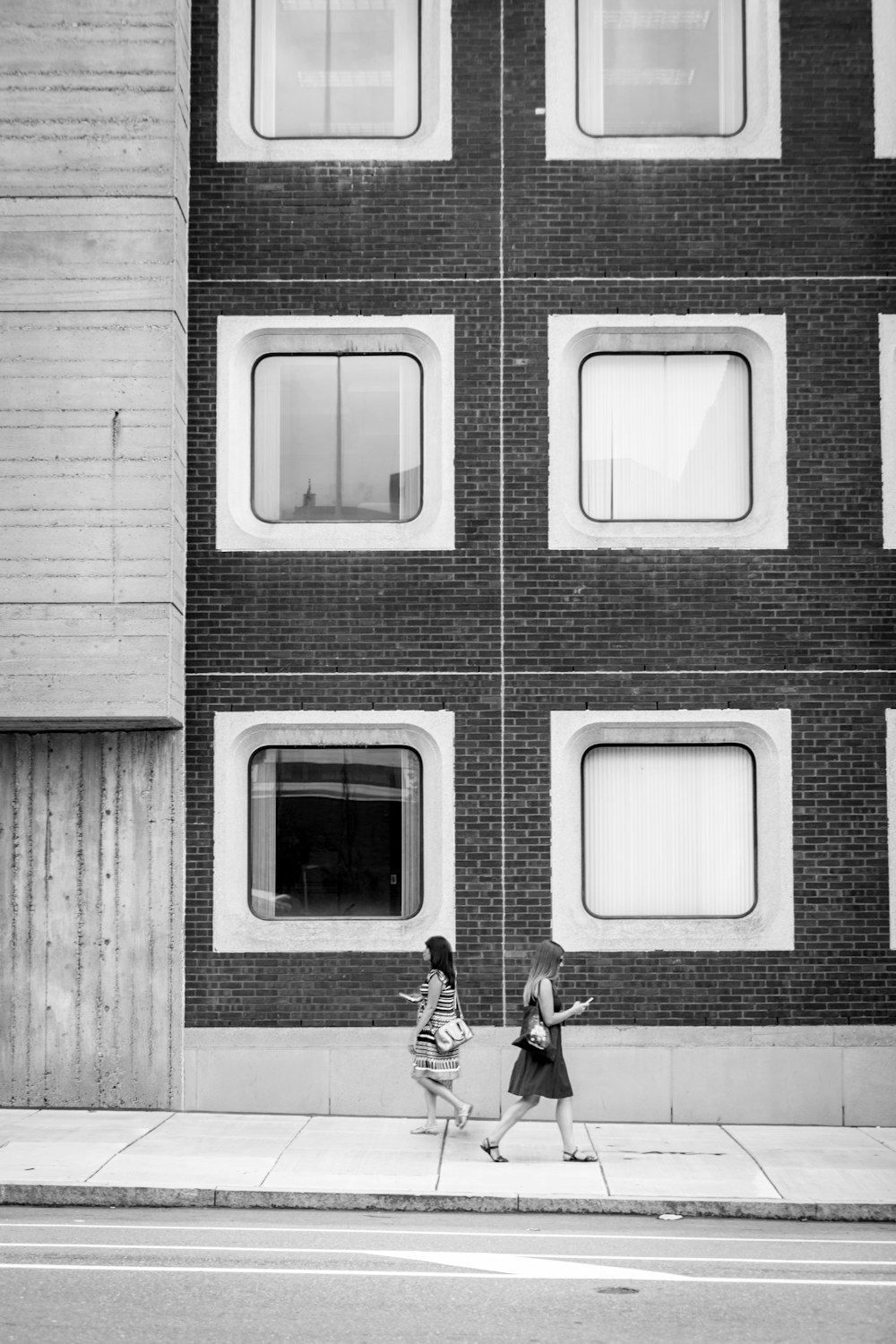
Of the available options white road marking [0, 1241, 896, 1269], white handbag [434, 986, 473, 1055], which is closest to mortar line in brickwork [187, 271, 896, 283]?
white handbag [434, 986, 473, 1055]

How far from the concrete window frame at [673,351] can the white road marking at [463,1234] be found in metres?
6.41

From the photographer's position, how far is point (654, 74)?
15.3 m

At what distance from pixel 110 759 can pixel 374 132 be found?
6.12 metres

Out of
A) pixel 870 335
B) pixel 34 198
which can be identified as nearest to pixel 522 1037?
pixel 870 335

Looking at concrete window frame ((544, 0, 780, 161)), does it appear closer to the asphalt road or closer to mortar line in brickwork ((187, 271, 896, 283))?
mortar line in brickwork ((187, 271, 896, 283))

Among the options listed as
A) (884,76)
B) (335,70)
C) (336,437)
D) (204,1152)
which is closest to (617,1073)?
(204,1152)

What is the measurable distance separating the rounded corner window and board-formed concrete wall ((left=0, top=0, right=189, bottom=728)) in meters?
1.03

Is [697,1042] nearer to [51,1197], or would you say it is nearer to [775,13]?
[51,1197]

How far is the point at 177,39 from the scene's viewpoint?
14.4 m

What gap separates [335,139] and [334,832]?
20.3 feet

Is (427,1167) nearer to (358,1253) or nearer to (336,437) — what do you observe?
(358,1253)

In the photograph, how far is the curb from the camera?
11047mm

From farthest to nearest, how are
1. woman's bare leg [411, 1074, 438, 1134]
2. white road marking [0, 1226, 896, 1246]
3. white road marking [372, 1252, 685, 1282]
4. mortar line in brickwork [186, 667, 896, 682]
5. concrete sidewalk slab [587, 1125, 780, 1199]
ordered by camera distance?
mortar line in brickwork [186, 667, 896, 682]
woman's bare leg [411, 1074, 438, 1134]
concrete sidewalk slab [587, 1125, 780, 1199]
white road marking [0, 1226, 896, 1246]
white road marking [372, 1252, 685, 1282]

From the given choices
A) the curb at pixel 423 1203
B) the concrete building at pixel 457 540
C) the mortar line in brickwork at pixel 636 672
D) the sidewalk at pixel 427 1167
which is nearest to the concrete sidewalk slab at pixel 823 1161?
the sidewalk at pixel 427 1167
